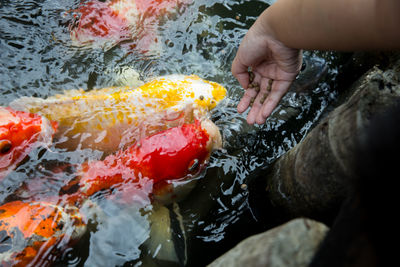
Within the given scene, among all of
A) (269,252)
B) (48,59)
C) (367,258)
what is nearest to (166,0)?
(48,59)

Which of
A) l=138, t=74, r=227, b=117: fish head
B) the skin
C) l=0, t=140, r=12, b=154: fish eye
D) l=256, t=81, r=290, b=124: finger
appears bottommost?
l=0, t=140, r=12, b=154: fish eye

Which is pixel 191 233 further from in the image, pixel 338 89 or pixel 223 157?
pixel 338 89

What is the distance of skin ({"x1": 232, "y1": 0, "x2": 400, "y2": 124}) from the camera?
141 cm

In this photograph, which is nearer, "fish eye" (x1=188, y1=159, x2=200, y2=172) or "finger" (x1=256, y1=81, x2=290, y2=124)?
"finger" (x1=256, y1=81, x2=290, y2=124)

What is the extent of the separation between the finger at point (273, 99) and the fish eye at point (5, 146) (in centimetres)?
188

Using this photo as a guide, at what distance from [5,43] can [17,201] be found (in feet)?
5.79

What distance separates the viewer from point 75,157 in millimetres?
2350

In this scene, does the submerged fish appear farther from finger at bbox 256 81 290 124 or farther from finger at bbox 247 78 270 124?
finger at bbox 256 81 290 124

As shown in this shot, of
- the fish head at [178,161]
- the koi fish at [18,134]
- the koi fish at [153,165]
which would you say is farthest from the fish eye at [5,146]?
the fish head at [178,161]

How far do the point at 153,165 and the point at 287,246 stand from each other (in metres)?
1.30

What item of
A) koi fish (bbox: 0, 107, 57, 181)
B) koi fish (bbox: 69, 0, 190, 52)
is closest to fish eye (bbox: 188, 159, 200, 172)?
koi fish (bbox: 0, 107, 57, 181)

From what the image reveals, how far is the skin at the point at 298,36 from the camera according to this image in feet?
4.62

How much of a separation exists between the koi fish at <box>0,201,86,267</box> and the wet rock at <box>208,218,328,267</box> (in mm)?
1310

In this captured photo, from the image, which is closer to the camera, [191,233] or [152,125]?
[191,233]
